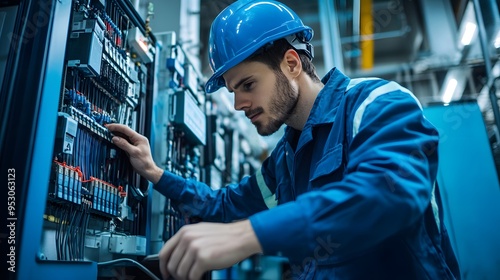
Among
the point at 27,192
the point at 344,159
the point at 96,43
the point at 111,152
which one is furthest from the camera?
the point at 111,152

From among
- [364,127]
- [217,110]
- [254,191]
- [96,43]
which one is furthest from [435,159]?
[217,110]

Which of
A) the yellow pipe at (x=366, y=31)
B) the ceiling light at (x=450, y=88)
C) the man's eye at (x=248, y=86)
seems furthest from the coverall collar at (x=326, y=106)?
the ceiling light at (x=450, y=88)

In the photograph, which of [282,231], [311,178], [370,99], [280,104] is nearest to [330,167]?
[311,178]

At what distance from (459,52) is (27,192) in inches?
177

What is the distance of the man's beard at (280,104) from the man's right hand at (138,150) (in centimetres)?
50

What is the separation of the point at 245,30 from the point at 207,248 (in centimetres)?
88

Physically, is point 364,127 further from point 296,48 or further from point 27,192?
point 27,192

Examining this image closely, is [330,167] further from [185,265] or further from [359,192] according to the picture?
[185,265]

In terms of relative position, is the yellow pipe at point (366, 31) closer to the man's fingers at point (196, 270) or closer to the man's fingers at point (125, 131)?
the man's fingers at point (125, 131)

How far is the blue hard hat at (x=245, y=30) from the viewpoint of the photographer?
1321 mm

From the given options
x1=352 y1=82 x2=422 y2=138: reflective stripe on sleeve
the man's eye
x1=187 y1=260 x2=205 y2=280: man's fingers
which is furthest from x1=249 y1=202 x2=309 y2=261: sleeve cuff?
the man's eye

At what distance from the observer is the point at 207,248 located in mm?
698

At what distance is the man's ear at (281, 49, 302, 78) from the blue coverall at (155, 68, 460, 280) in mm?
131

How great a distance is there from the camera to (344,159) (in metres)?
1.13
